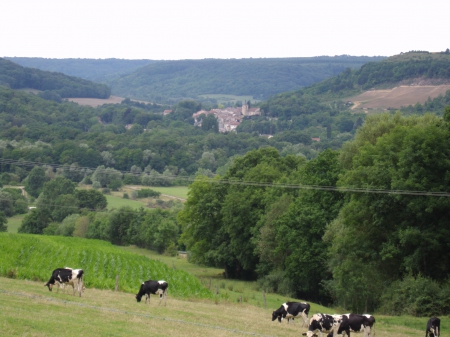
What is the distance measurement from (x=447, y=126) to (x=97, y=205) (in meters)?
77.1

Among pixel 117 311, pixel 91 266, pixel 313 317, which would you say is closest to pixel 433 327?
pixel 313 317

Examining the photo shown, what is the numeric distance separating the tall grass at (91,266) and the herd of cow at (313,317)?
14.2 ft

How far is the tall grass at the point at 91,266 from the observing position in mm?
31922

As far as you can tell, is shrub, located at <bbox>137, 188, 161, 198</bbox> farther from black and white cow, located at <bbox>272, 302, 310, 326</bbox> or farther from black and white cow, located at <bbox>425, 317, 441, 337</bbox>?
black and white cow, located at <bbox>425, 317, 441, 337</bbox>

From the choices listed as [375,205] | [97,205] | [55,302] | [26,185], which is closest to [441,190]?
[375,205]

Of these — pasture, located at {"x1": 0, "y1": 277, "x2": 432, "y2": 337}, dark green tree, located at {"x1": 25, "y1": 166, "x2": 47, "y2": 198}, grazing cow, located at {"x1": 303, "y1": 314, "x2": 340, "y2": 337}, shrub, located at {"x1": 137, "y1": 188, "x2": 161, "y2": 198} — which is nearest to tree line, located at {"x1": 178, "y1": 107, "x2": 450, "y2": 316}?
pasture, located at {"x1": 0, "y1": 277, "x2": 432, "y2": 337}

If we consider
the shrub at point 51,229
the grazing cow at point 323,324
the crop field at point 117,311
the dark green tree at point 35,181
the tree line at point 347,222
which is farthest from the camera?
the dark green tree at point 35,181

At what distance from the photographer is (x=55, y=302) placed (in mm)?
23594

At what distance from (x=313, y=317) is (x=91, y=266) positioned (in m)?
20.8

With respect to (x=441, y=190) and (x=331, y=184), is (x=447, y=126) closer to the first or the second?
(x=441, y=190)

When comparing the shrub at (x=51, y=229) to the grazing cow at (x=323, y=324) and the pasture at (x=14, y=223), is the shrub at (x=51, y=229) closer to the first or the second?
the pasture at (x=14, y=223)

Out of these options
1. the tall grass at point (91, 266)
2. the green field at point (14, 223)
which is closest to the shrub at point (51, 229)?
the green field at point (14, 223)

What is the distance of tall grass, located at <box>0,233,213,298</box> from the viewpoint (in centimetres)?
3192

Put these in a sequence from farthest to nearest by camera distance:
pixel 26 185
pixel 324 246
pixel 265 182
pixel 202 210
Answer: pixel 26 185 → pixel 202 210 → pixel 265 182 → pixel 324 246
